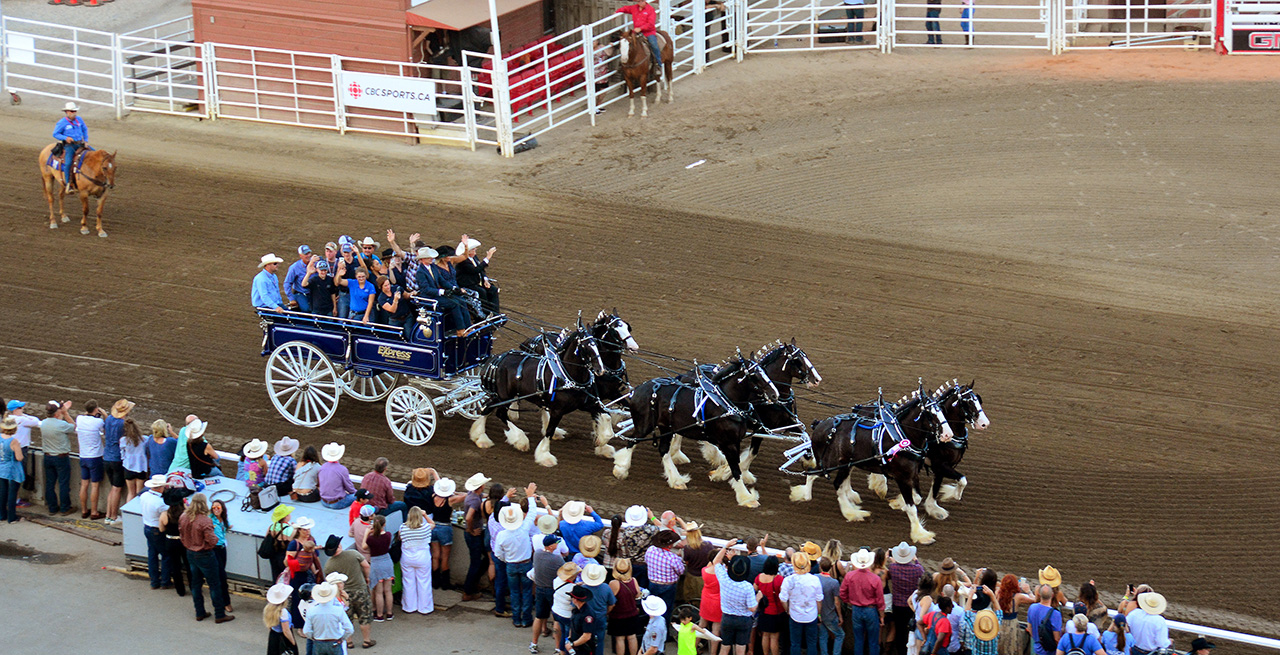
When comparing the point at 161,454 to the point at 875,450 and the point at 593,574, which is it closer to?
the point at 593,574

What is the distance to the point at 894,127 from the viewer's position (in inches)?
936

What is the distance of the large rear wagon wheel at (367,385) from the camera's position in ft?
51.6

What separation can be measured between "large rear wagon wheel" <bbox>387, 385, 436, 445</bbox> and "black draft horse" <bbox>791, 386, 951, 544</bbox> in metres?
4.16

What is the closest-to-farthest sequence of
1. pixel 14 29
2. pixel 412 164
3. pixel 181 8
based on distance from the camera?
pixel 412 164, pixel 14 29, pixel 181 8

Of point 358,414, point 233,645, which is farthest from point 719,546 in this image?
point 358,414

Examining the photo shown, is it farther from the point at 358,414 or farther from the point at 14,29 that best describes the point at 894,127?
the point at 14,29

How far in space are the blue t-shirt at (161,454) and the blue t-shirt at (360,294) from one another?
2505mm

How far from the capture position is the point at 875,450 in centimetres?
1332

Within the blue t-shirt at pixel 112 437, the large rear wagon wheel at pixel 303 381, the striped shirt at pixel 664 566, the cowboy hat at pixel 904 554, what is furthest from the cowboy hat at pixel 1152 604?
the blue t-shirt at pixel 112 437

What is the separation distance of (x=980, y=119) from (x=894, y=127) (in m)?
1.49

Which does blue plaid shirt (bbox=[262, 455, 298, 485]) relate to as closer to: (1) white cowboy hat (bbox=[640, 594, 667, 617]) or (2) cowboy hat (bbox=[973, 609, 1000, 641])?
(1) white cowboy hat (bbox=[640, 594, 667, 617])

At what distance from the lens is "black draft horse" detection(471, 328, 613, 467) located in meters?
14.5

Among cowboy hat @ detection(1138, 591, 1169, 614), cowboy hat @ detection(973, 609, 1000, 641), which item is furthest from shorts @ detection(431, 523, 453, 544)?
cowboy hat @ detection(1138, 591, 1169, 614)

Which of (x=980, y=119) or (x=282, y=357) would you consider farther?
(x=980, y=119)
